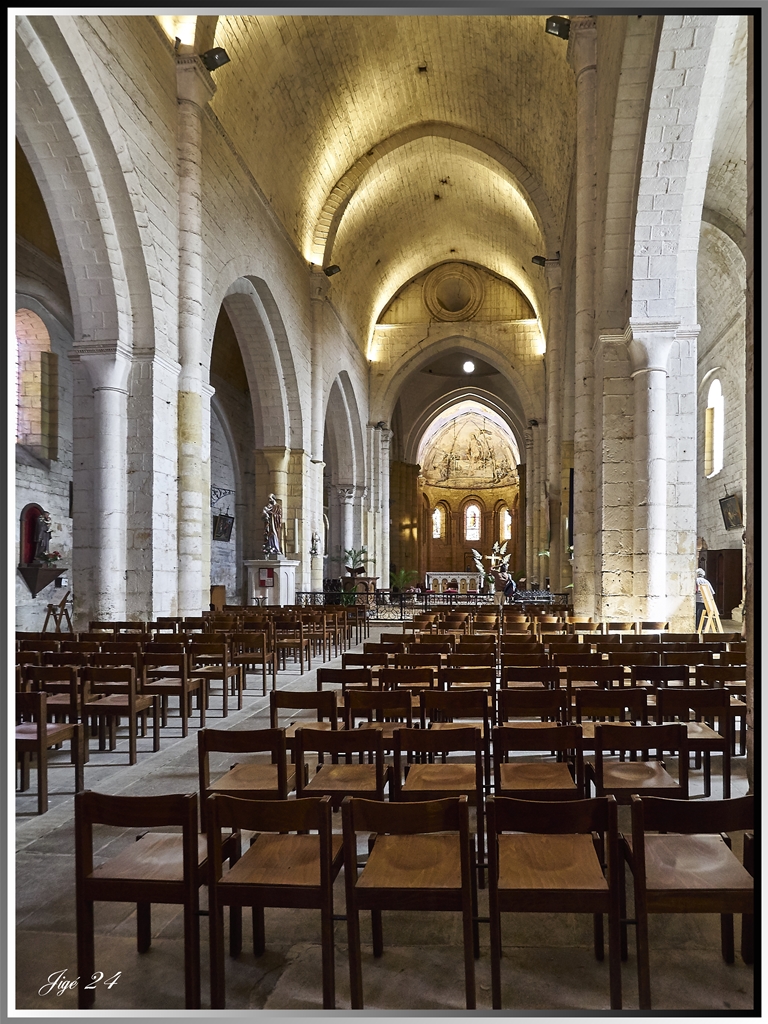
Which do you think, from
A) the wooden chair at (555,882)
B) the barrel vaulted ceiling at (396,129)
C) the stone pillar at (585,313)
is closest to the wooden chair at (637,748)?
the wooden chair at (555,882)

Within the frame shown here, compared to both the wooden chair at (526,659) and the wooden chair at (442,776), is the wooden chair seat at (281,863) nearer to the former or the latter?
the wooden chair at (442,776)

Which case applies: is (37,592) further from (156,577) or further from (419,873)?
(419,873)

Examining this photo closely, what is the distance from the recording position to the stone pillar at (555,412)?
20.3m

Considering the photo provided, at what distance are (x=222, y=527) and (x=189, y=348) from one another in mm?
12936

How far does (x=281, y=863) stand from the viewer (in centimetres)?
297

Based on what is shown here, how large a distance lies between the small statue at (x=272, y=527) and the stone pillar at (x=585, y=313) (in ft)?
24.6

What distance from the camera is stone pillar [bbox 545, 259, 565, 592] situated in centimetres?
2031

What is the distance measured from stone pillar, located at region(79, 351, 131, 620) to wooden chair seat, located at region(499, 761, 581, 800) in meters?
8.53

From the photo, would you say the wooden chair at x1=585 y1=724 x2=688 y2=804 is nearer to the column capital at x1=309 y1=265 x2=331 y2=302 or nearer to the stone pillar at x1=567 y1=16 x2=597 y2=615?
the stone pillar at x1=567 y1=16 x2=597 y2=615

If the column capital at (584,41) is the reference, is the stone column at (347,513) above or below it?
below

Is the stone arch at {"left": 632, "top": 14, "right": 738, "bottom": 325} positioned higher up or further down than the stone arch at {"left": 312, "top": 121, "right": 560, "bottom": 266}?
further down

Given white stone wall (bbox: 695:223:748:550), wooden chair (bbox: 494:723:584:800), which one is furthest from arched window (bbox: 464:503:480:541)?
wooden chair (bbox: 494:723:584:800)

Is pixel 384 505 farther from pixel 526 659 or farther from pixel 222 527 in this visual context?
pixel 526 659

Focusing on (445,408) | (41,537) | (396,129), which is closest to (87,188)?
(41,537)
